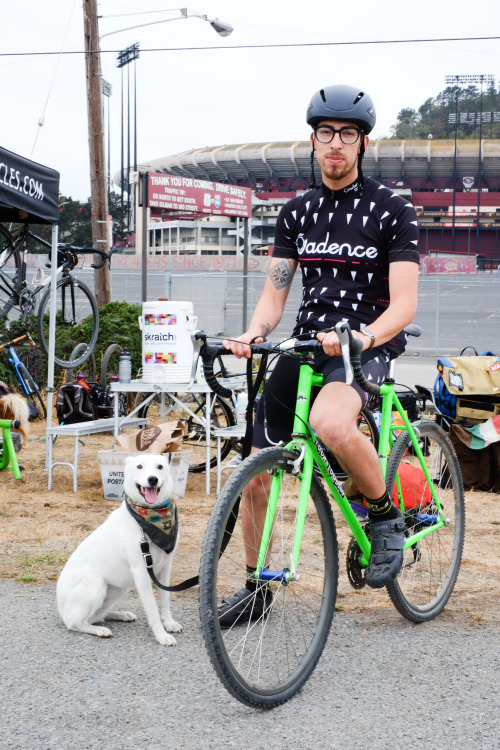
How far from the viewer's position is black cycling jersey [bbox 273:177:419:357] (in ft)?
11.1

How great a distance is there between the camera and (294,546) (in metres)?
2.95

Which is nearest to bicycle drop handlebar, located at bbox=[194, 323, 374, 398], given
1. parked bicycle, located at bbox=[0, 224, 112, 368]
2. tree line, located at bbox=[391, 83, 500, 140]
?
parked bicycle, located at bbox=[0, 224, 112, 368]

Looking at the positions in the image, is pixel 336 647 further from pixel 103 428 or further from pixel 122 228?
pixel 122 228

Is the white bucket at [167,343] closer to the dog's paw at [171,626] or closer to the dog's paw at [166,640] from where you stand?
the dog's paw at [171,626]

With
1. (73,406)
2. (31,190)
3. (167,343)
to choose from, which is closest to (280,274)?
(167,343)

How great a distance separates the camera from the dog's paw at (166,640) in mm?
3660

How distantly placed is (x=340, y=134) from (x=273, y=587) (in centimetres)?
173

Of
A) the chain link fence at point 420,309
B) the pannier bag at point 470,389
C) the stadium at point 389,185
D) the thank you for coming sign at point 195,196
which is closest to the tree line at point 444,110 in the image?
the stadium at point 389,185

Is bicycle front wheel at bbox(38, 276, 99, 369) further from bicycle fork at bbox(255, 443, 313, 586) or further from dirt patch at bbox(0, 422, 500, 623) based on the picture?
bicycle fork at bbox(255, 443, 313, 586)

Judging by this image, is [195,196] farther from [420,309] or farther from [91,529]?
[420,309]

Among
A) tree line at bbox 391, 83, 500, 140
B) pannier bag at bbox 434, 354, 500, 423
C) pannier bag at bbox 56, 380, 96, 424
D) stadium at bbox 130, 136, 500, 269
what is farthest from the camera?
tree line at bbox 391, 83, 500, 140

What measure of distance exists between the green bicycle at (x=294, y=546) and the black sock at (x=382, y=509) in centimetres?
7

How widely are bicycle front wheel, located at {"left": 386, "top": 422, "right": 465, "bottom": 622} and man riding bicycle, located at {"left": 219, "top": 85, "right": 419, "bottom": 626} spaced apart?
14.1 inches

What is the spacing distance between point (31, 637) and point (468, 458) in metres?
4.55
